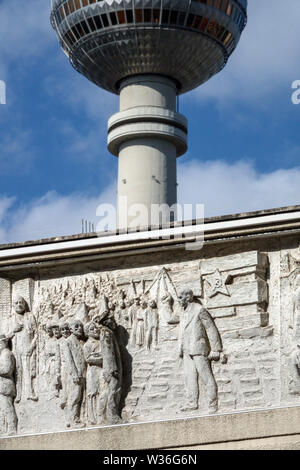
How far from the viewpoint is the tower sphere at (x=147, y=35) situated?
3969 centimetres

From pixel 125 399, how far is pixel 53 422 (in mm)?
1043

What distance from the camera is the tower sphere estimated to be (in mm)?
39688

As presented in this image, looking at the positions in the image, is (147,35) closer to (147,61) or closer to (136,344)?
(147,61)

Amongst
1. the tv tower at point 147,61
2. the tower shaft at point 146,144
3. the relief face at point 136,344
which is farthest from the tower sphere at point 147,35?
the relief face at point 136,344

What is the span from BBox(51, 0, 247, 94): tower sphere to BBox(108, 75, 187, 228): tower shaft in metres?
0.66

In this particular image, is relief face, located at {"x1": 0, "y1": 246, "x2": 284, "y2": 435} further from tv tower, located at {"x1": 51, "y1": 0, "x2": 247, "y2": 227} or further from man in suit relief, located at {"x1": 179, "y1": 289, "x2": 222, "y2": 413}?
tv tower, located at {"x1": 51, "y1": 0, "x2": 247, "y2": 227}

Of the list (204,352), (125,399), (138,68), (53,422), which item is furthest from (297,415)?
(138,68)

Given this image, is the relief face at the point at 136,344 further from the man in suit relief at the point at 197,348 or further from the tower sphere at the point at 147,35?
the tower sphere at the point at 147,35

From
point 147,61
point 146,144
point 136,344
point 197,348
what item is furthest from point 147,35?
point 197,348

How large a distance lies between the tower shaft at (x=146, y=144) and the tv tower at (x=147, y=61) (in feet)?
0.11

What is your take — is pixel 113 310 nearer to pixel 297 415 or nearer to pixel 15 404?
pixel 15 404

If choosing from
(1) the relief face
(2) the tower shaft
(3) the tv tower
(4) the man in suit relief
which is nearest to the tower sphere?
(3) the tv tower

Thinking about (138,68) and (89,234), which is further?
(138,68)
